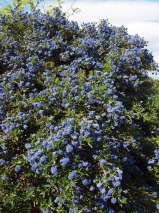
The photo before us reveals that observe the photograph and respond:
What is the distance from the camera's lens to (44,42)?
4.33 m

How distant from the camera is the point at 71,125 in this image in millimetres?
2764

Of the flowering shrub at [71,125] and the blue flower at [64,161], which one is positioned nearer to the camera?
the blue flower at [64,161]

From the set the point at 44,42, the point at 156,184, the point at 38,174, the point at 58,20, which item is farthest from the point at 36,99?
the point at 58,20

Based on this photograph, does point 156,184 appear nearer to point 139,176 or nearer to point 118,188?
point 139,176

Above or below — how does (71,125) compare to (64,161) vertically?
above

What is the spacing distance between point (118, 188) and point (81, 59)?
95.4 inches

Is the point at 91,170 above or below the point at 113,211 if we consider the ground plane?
above

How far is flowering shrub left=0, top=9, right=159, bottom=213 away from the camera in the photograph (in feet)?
8.48

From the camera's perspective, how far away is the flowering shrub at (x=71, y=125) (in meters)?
2.59

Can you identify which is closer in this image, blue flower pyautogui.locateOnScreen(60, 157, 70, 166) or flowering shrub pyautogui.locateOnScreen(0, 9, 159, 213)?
blue flower pyautogui.locateOnScreen(60, 157, 70, 166)

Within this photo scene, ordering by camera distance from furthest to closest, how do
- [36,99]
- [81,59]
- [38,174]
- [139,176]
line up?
1. [81,59]
2. [139,176]
3. [36,99]
4. [38,174]

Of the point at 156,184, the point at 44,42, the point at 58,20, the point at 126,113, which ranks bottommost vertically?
the point at 156,184

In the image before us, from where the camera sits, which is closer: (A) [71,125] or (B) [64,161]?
(B) [64,161]

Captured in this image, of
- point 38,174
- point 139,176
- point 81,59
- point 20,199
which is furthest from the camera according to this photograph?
point 81,59
